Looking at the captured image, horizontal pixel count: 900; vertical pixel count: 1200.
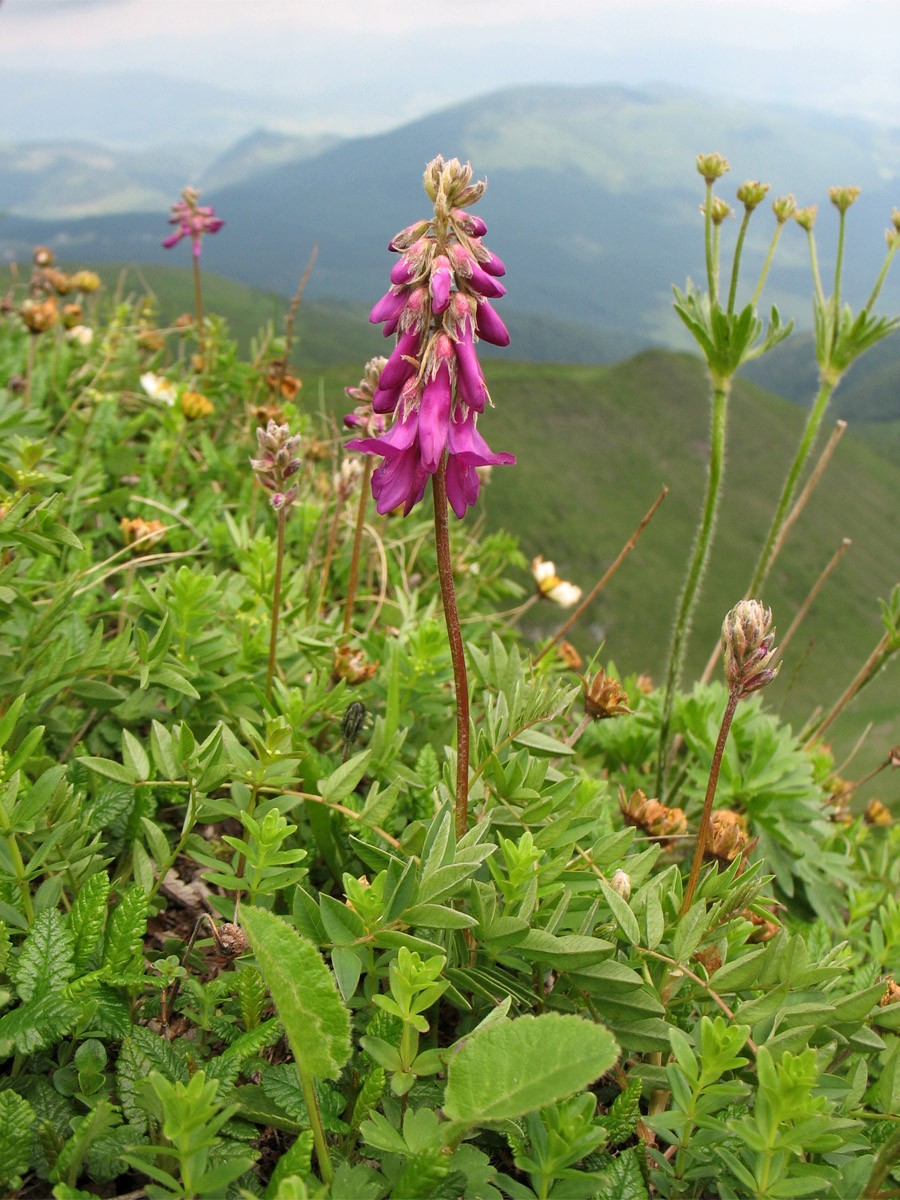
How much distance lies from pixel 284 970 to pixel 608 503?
41.4 ft

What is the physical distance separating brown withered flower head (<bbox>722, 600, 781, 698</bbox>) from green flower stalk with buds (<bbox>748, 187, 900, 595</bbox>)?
5.33 feet

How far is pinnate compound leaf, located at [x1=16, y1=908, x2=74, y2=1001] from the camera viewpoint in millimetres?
1613

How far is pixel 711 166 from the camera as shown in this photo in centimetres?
323

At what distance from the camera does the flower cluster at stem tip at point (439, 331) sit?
164 cm

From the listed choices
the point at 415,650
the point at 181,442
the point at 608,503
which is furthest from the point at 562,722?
the point at 608,503

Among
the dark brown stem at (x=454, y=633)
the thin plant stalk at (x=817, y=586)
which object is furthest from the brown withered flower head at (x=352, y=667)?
the thin plant stalk at (x=817, y=586)

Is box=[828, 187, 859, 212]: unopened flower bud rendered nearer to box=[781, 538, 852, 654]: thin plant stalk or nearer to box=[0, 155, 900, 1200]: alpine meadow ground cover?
box=[0, 155, 900, 1200]: alpine meadow ground cover

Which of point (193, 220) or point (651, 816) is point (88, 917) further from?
point (193, 220)

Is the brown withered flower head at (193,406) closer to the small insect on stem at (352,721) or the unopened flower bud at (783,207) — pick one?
the small insect on stem at (352,721)

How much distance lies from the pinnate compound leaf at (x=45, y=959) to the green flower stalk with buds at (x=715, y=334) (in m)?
2.19

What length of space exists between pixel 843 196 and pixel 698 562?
170cm

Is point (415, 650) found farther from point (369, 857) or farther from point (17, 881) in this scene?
point (17, 881)

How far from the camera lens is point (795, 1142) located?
147cm

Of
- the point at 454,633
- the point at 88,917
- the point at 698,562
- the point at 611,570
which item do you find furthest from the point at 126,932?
the point at 698,562
